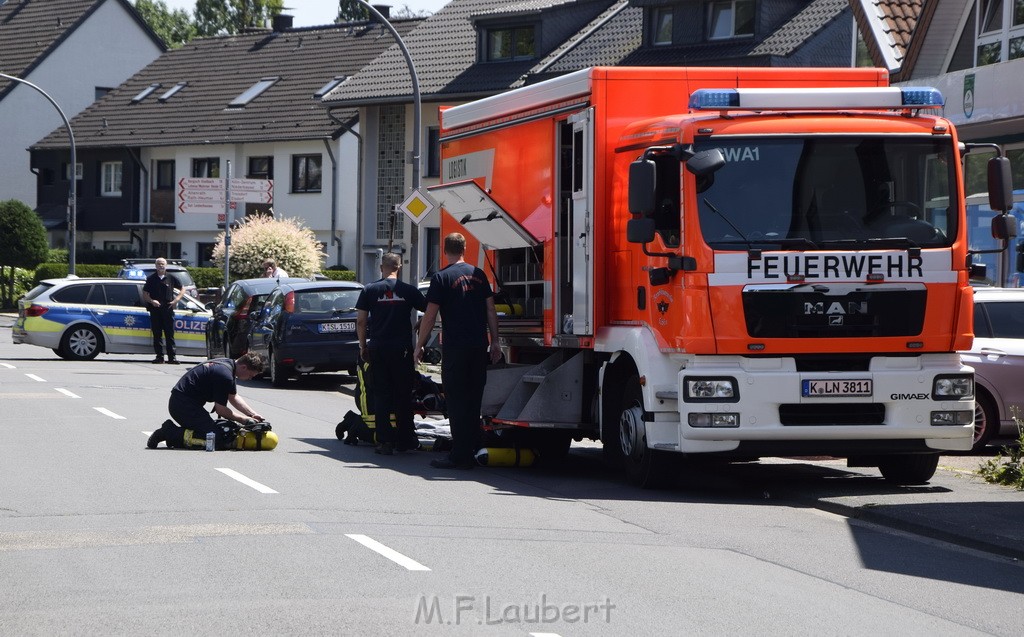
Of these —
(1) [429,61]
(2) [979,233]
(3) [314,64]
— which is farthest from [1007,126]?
(3) [314,64]

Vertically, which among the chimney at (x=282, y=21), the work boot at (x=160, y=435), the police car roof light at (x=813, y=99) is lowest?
the work boot at (x=160, y=435)

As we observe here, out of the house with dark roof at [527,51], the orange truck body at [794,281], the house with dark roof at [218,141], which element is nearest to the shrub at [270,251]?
the house with dark roof at [527,51]

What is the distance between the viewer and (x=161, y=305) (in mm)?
27656

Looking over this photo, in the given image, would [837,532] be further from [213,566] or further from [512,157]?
[512,157]

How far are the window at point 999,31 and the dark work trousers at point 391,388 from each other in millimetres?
13096

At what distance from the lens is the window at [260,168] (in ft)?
189

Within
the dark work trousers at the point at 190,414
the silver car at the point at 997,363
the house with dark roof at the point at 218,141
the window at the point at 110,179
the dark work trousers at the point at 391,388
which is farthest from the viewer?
the window at the point at 110,179

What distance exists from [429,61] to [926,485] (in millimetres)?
37402

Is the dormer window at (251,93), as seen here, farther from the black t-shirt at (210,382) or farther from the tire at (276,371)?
the black t-shirt at (210,382)

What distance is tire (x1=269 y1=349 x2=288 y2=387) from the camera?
76.6ft

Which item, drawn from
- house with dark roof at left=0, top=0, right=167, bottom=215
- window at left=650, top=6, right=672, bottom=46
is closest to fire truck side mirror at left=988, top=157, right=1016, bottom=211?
window at left=650, top=6, right=672, bottom=46

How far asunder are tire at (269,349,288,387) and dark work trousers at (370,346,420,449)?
9.18 m

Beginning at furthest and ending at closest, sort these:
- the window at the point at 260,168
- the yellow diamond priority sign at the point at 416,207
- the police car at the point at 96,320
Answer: the window at the point at 260,168, the police car at the point at 96,320, the yellow diamond priority sign at the point at 416,207

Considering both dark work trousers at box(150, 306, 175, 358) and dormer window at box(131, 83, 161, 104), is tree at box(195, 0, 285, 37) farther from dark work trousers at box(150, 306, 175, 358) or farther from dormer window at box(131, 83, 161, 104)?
dark work trousers at box(150, 306, 175, 358)
